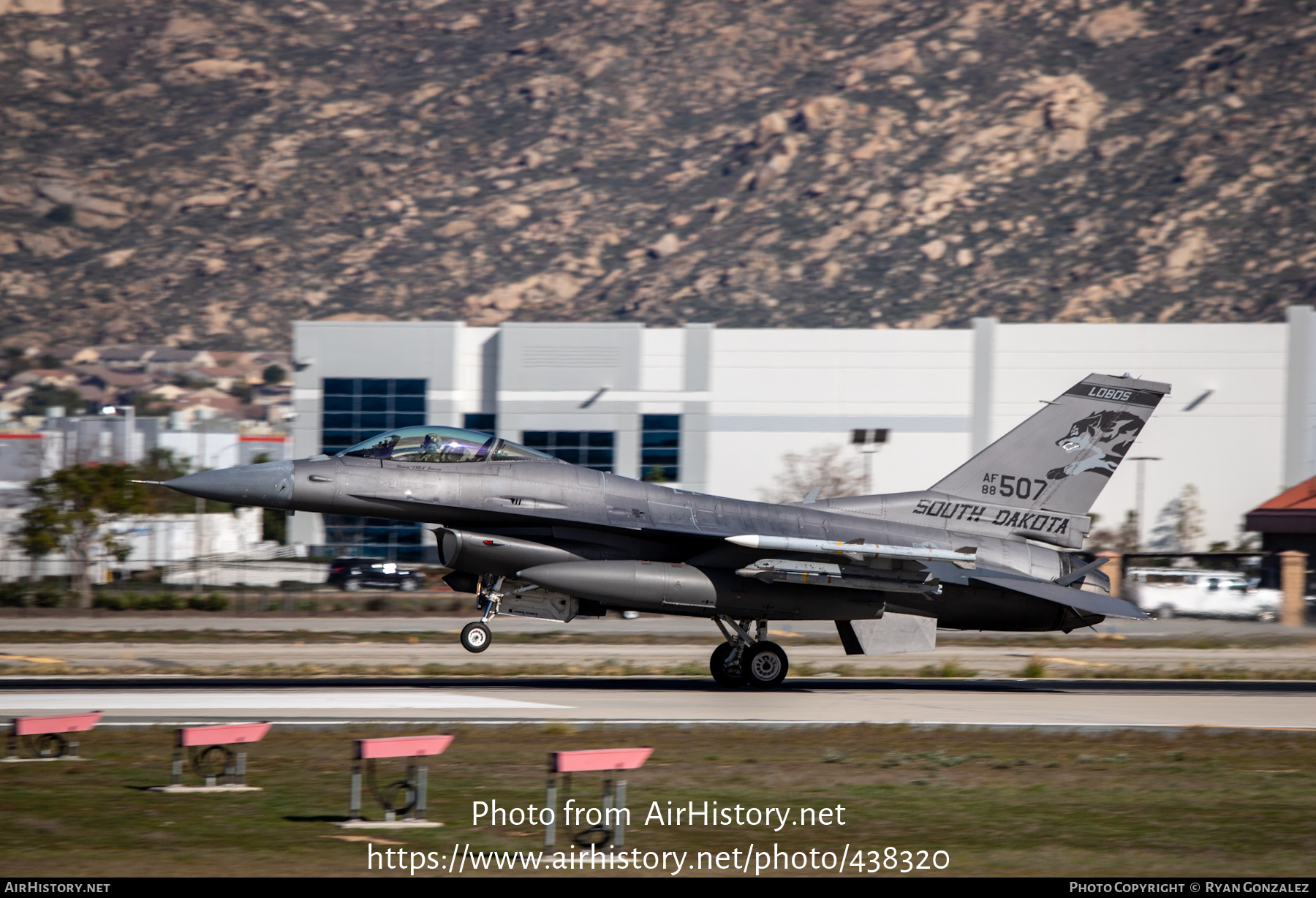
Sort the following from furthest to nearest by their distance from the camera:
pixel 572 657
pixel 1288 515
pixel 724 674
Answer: pixel 1288 515, pixel 572 657, pixel 724 674

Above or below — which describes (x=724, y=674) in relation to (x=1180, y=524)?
below

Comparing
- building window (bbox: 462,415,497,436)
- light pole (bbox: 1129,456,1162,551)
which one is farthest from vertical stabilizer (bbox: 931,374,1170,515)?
building window (bbox: 462,415,497,436)

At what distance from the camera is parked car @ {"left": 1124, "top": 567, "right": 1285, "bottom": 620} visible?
1607 inches

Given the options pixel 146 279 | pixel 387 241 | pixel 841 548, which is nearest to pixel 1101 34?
pixel 387 241

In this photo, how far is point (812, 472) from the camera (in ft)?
236

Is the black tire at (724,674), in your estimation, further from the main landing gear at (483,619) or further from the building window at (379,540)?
the building window at (379,540)

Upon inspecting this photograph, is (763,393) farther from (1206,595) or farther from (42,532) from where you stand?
(42,532)

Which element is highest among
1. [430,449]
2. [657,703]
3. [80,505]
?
[430,449]

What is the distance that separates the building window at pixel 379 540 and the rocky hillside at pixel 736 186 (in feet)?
250

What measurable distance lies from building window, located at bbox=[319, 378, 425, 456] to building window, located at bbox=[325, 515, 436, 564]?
4955 mm

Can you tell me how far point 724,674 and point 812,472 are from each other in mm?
52233

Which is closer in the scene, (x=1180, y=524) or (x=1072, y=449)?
(x=1072, y=449)

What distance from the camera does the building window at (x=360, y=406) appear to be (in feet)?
238

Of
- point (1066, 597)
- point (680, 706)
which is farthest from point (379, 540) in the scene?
point (1066, 597)
